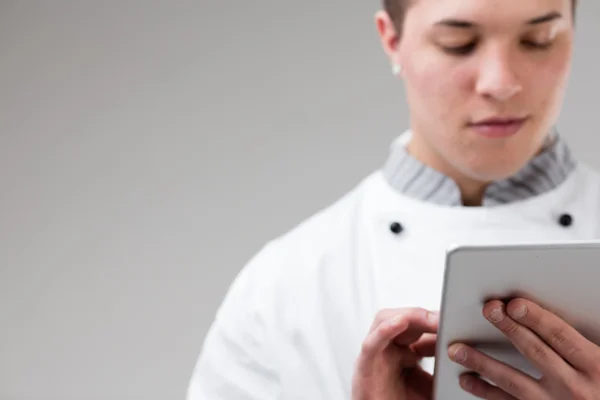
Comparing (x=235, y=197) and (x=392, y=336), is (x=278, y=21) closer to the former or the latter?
(x=235, y=197)

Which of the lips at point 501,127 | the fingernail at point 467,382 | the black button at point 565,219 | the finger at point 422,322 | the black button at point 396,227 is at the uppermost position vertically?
the lips at point 501,127

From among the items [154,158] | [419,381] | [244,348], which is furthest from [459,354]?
[154,158]

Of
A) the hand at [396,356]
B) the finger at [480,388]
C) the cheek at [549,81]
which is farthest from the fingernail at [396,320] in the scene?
the cheek at [549,81]

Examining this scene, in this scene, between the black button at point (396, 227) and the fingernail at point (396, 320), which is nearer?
the fingernail at point (396, 320)

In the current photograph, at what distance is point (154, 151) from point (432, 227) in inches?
34.7

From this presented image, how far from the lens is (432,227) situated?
120 centimetres

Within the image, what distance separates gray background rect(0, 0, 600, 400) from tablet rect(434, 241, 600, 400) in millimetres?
982

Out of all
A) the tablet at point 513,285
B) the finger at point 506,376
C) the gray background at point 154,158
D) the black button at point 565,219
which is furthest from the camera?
the gray background at point 154,158

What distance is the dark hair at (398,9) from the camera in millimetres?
1151

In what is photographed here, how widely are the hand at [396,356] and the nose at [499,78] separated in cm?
30

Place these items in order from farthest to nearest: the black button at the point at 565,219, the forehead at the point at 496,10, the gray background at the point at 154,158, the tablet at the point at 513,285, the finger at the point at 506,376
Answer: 1. the gray background at the point at 154,158
2. the black button at the point at 565,219
3. the forehead at the point at 496,10
4. the finger at the point at 506,376
5. the tablet at the point at 513,285

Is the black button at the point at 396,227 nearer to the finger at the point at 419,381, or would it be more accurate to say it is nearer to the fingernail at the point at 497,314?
the finger at the point at 419,381

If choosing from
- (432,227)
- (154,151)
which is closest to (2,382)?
(154,151)

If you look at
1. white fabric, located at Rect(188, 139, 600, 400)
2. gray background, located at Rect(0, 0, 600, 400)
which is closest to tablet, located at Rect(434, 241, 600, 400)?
white fabric, located at Rect(188, 139, 600, 400)
